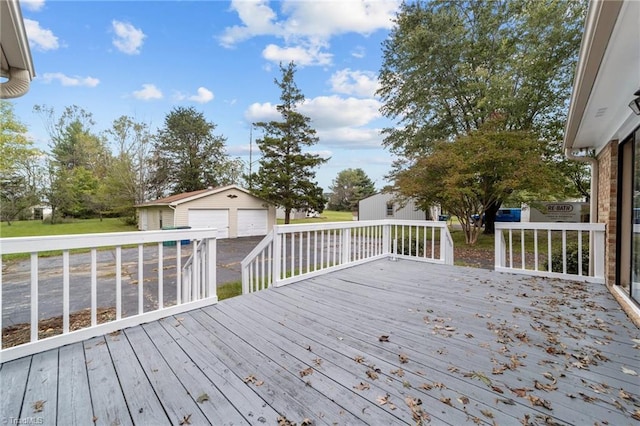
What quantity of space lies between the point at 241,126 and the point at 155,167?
7604 millimetres

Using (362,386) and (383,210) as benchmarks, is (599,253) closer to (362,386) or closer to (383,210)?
(362,386)

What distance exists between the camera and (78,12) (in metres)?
5.66

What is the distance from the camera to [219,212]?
1512 cm

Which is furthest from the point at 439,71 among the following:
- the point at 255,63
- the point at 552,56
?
the point at 255,63

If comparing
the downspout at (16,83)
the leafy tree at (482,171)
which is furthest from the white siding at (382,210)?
the downspout at (16,83)

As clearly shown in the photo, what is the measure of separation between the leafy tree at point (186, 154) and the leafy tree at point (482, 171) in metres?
19.0

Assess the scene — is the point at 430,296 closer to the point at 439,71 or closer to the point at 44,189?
the point at 439,71

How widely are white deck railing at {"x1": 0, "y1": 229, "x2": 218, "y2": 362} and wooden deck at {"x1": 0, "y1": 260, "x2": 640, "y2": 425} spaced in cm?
15

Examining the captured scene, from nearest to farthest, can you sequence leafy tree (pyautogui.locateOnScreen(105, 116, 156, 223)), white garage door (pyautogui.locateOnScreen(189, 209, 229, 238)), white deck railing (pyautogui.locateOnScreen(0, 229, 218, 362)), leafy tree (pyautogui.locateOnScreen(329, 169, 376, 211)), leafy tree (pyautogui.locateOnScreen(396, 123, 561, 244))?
1. white deck railing (pyautogui.locateOnScreen(0, 229, 218, 362))
2. leafy tree (pyautogui.locateOnScreen(396, 123, 561, 244))
3. white garage door (pyautogui.locateOnScreen(189, 209, 229, 238))
4. leafy tree (pyautogui.locateOnScreen(105, 116, 156, 223))
5. leafy tree (pyautogui.locateOnScreen(329, 169, 376, 211))

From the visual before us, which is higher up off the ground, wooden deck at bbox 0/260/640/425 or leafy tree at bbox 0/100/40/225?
leafy tree at bbox 0/100/40/225

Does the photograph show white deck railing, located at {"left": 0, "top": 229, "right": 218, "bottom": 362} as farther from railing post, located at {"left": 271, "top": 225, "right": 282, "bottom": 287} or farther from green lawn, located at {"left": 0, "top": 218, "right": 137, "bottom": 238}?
green lawn, located at {"left": 0, "top": 218, "right": 137, "bottom": 238}

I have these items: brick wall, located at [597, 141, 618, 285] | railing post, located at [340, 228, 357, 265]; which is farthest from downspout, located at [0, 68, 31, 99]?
brick wall, located at [597, 141, 618, 285]

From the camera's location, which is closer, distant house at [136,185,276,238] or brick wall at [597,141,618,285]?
brick wall at [597,141,618,285]

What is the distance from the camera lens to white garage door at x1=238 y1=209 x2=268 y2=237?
633 inches
